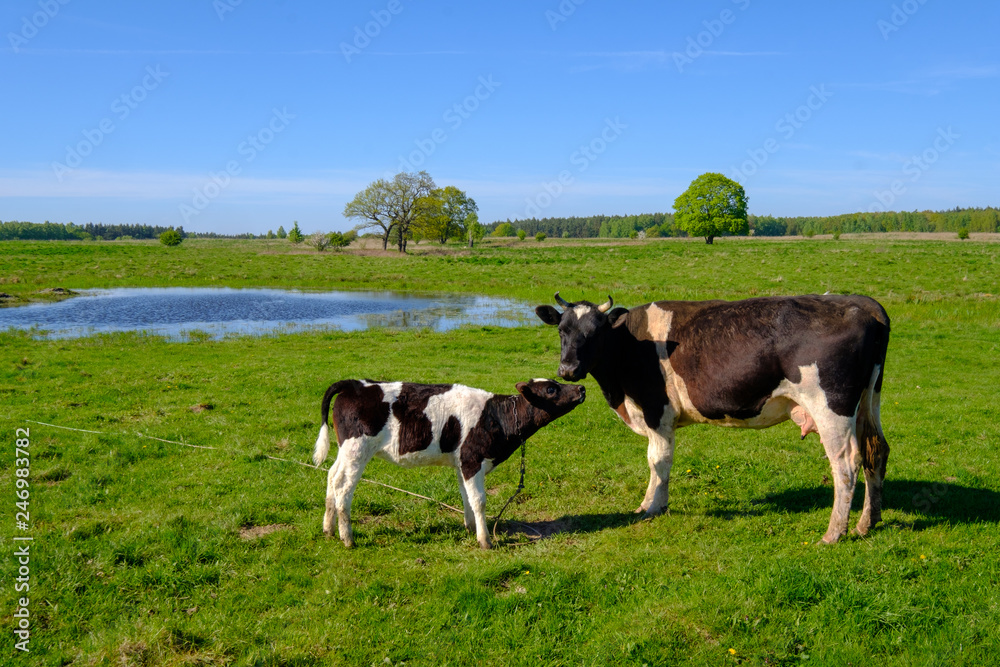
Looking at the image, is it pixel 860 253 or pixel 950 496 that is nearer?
pixel 950 496

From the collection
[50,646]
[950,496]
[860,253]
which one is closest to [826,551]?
[950,496]

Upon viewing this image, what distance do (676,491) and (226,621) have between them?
5.56 metres

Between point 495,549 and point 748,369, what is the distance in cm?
336

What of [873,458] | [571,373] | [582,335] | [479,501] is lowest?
[479,501]

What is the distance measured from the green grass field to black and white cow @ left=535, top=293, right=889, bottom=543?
87 cm

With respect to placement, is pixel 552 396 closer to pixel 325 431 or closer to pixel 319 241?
pixel 325 431

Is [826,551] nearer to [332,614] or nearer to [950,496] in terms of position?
[950,496]

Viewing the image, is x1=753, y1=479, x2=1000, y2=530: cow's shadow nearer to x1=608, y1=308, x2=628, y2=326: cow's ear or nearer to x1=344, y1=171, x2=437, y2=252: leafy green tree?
x1=608, y1=308, x2=628, y2=326: cow's ear

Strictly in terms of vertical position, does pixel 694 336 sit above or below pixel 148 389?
above

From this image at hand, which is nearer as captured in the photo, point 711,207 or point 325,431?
point 325,431

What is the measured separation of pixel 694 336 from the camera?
7.29 m

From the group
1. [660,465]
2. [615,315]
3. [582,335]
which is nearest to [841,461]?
[660,465]

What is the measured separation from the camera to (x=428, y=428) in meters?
6.55

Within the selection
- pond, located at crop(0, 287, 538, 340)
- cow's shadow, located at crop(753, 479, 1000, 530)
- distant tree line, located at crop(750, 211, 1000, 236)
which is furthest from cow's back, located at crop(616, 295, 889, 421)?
distant tree line, located at crop(750, 211, 1000, 236)
